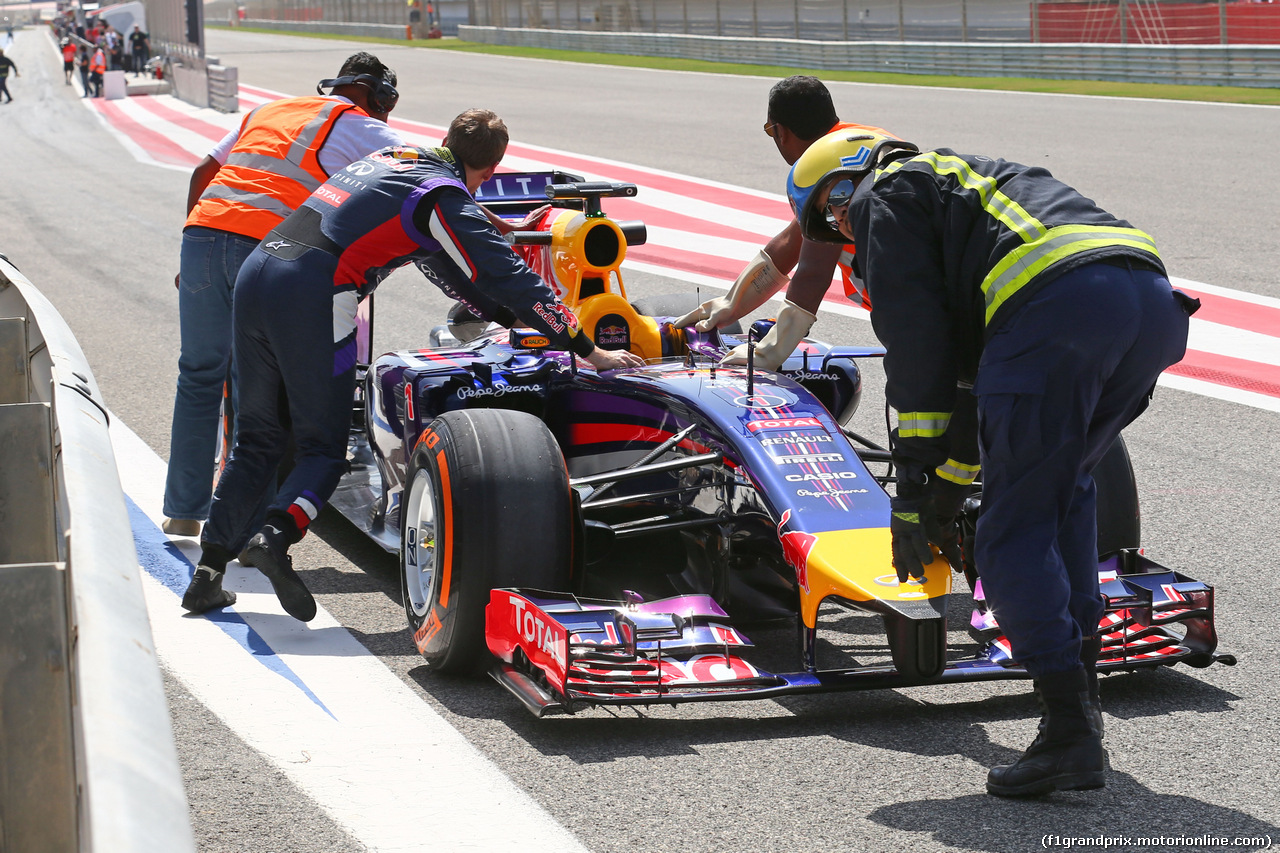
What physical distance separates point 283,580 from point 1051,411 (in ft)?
8.21

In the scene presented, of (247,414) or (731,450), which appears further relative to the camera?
(247,414)

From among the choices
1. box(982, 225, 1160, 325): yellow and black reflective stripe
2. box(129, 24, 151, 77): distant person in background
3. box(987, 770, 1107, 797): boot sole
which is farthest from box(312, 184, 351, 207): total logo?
box(129, 24, 151, 77): distant person in background

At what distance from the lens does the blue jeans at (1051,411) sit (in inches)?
133

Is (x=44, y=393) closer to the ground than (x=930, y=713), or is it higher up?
higher up

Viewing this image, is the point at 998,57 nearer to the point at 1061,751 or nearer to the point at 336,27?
the point at 1061,751

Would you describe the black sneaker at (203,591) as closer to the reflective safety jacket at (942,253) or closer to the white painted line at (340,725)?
the white painted line at (340,725)

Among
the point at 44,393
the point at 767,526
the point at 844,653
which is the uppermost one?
the point at 44,393

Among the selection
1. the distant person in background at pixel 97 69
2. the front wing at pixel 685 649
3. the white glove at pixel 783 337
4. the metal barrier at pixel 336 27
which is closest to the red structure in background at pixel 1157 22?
the distant person in background at pixel 97 69

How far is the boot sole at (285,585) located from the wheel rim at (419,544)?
0.32 m

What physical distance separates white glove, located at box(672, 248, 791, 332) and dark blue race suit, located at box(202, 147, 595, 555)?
2.57 feet

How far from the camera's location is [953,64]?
30.5 m

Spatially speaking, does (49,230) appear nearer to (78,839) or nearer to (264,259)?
(264,259)

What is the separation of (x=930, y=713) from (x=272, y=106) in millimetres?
3535

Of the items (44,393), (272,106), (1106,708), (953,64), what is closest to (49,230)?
(272,106)
